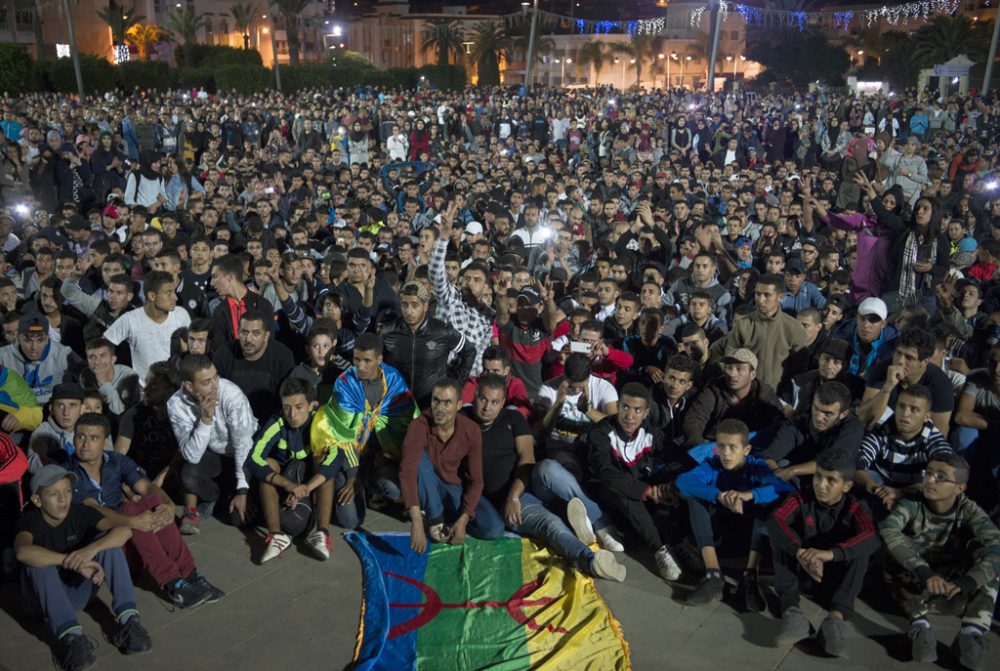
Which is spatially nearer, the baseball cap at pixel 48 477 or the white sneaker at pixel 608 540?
the baseball cap at pixel 48 477

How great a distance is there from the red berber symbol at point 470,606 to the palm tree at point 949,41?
159 ft

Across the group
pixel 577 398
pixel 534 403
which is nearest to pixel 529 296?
pixel 534 403

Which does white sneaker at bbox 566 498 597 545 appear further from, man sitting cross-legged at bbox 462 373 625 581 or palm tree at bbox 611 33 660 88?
palm tree at bbox 611 33 660 88

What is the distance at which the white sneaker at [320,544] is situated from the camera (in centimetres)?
575

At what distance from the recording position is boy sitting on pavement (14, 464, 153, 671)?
4742mm

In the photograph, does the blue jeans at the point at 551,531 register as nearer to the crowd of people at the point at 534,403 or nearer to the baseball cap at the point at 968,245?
the crowd of people at the point at 534,403

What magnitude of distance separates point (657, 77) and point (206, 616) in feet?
280

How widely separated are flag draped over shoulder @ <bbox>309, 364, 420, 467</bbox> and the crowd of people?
2 cm

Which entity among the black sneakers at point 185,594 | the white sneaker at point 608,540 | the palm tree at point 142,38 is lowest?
the white sneaker at point 608,540

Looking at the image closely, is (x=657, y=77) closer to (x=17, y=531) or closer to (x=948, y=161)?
(x=948, y=161)

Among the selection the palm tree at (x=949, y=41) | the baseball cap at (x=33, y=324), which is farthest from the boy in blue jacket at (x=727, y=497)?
the palm tree at (x=949, y=41)

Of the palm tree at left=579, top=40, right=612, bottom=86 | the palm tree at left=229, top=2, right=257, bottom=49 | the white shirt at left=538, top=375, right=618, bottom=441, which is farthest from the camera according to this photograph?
the palm tree at left=579, top=40, right=612, bottom=86

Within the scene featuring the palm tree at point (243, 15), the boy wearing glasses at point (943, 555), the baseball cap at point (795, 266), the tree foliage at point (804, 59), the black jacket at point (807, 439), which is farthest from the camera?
the palm tree at point (243, 15)

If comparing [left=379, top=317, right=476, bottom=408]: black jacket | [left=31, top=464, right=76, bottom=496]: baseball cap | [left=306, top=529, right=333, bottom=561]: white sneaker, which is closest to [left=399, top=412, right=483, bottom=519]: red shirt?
[left=306, top=529, right=333, bottom=561]: white sneaker
